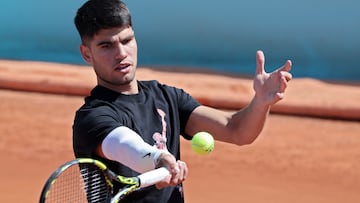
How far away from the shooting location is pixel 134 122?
3.04 m

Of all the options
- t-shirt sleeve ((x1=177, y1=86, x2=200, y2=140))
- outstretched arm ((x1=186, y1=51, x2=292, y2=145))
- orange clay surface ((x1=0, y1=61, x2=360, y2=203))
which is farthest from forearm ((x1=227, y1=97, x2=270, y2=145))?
orange clay surface ((x1=0, y1=61, x2=360, y2=203))

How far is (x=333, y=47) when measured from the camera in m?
11.6

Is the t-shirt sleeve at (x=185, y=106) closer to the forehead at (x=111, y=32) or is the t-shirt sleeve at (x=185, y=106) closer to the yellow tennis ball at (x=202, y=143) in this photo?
the yellow tennis ball at (x=202, y=143)

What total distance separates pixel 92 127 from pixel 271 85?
758 millimetres

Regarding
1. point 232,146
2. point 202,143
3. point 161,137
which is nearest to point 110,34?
point 161,137

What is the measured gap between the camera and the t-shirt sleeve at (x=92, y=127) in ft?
9.59

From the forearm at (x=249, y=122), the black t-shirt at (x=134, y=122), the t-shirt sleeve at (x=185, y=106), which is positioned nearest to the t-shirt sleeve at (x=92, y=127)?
the black t-shirt at (x=134, y=122)

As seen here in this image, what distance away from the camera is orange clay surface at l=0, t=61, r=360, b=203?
6.75m

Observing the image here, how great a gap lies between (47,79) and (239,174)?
4.31m

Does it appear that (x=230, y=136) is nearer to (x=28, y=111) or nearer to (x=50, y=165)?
(x=50, y=165)

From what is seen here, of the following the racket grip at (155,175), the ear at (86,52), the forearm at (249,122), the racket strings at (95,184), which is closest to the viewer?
the racket grip at (155,175)

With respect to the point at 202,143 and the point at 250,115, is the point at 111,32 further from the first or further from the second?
the point at 250,115

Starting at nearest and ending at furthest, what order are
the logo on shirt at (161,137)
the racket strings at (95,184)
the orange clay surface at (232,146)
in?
the racket strings at (95,184) → the logo on shirt at (161,137) → the orange clay surface at (232,146)

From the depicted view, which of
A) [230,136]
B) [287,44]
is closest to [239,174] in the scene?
[230,136]
